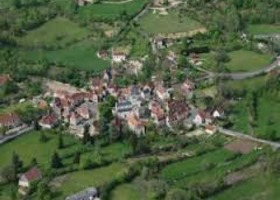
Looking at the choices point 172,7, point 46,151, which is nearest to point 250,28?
point 172,7

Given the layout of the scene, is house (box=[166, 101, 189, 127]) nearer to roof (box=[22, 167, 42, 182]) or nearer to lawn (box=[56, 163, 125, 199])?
lawn (box=[56, 163, 125, 199])

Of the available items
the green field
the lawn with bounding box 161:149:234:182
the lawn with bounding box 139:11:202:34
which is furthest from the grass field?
the lawn with bounding box 161:149:234:182

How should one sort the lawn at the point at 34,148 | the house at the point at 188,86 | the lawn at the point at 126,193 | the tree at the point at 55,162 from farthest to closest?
1. the house at the point at 188,86
2. the lawn at the point at 34,148
3. the tree at the point at 55,162
4. the lawn at the point at 126,193

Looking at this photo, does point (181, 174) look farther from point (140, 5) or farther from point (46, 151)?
point (140, 5)

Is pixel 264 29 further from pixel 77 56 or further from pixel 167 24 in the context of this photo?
pixel 77 56

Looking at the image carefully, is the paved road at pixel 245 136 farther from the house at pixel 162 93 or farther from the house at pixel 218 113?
the house at pixel 162 93

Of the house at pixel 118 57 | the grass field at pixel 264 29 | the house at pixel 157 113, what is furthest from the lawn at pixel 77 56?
the grass field at pixel 264 29

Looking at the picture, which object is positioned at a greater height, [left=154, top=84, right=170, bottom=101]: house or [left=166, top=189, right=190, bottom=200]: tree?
[left=166, top=189, right=190, bottom=200]: tree
